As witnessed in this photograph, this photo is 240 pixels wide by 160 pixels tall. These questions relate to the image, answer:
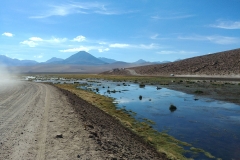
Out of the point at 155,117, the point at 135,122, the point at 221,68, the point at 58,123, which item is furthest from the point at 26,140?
the point at 221,68

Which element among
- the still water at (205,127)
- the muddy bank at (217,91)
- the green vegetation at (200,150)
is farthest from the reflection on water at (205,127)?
the muddy bank at (217,91)

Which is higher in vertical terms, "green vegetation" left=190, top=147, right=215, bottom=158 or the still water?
the still water

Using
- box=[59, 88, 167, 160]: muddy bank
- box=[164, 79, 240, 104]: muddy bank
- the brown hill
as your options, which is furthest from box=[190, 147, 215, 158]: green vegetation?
the brown hill

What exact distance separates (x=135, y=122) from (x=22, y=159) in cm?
1065

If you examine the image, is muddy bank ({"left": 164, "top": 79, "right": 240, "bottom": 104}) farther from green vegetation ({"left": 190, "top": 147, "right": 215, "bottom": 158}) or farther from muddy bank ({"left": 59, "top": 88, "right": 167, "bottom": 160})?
muddy bank ({"left": 59, "top": 88, "right": 167, "bottom": 160})

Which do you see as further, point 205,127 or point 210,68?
point 210,68

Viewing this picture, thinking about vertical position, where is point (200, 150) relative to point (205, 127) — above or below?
below

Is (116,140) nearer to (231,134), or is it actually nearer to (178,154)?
(178,154)

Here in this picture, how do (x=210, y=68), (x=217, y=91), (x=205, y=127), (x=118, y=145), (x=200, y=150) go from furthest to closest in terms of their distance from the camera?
(x=210, y=68) < (x=217, y=91) < (x=205, y=127) < (x=200, y=150) < (x=118, y=145)

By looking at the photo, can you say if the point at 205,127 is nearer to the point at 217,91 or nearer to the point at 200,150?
the point at 200,150

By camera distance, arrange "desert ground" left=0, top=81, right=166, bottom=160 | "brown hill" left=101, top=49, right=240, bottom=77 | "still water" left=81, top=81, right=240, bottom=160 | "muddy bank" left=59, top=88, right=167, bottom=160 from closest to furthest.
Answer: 1. "desert ground" left=0, top=81, right=166, bottom=160
2. "muddy bank" left=59, top=88, right=167, bottom=160
3. "still water" left=81, top=81, right=240, bottom=160
4. "brown hill" left=101, top=49, right=240, bottom=77

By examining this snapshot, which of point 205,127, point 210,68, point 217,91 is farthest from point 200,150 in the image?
point 210,68

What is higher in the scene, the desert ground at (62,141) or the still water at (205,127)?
the desert ground at (62,141)

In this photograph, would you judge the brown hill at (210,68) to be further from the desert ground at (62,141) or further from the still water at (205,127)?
the desert ground at (62,141)
